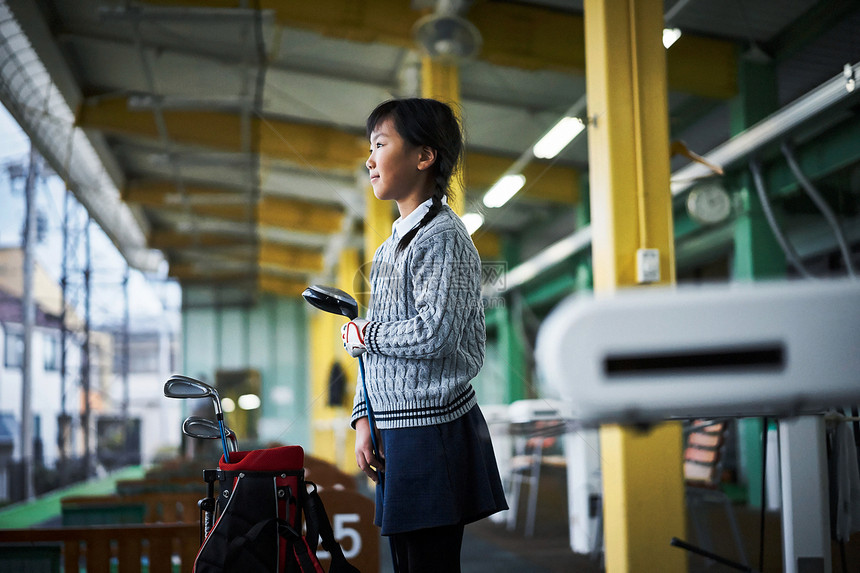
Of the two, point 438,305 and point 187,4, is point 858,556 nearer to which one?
point 438,305

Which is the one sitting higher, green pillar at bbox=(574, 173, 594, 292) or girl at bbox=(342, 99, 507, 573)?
green pillar at bbox=(574, 173, 594, 292)

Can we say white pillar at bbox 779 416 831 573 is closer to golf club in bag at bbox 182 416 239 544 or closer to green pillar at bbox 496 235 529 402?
golf club in bag at bbox 182 416 239 544

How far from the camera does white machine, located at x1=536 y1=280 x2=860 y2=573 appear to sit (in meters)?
0.45

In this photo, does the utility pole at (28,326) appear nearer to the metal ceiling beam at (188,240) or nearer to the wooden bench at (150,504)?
the wooden bench at (150,504)

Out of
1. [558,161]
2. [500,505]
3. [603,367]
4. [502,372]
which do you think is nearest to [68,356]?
[502,372]

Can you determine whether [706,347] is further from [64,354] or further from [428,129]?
[64,354]

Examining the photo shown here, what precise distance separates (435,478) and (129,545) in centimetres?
149

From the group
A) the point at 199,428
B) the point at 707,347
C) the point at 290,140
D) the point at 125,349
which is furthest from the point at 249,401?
the point at 707,347

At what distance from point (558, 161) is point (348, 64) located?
52.3 inches

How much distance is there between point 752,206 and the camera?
2367mm

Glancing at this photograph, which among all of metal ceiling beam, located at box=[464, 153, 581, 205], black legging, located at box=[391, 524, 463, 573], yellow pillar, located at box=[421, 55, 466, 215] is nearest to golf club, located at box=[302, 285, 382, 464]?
black legging, located at box=[391, 524, 463, 573]

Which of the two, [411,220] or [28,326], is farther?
[28,326]

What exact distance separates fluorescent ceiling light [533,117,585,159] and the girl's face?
2.00 metres

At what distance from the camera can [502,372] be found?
12.6 feet
